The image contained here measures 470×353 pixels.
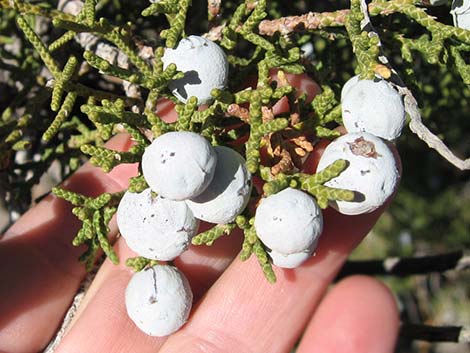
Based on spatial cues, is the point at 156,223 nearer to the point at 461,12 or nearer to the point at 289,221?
the point at 289,221

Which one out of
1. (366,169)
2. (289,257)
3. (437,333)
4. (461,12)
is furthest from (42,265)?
(461,12)

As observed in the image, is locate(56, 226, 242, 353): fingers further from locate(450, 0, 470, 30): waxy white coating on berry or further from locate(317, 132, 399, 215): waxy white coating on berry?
locate(450, 0, 470, 30): waxy white coating on berry

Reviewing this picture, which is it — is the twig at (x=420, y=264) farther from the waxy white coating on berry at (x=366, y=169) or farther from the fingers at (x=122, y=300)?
the waxy white coating on berry at (x=366, y=169)

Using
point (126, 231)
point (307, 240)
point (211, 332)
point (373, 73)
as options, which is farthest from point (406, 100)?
point (211, 332)

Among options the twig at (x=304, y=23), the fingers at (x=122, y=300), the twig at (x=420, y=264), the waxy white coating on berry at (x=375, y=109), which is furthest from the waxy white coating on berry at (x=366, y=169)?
the twig at (x=420, y=264)

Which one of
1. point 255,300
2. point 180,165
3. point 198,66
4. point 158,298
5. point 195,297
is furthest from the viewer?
point 195,297

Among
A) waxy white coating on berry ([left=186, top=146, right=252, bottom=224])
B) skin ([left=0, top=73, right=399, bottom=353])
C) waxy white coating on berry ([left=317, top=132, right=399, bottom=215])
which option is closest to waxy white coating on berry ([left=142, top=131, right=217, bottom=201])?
waxy white coating on berry ([left=186, top=146, right=252, bottom=224])
